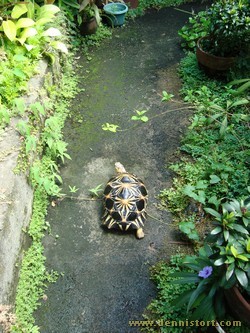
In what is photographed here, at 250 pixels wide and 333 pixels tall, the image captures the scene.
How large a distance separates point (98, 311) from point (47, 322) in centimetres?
41

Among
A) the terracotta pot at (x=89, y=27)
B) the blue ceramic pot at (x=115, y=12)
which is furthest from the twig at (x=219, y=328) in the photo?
the blue ceramic pot at (x=115, y=12)

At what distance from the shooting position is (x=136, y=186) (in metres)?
3.50

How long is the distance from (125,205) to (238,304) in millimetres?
1354

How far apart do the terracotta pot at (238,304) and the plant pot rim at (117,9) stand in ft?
17.4

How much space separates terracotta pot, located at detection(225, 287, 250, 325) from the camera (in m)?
2.29

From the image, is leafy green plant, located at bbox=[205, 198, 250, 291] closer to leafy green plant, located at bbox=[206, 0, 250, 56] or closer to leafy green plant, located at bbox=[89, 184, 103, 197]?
leafy green plant, located at bbox=[89, 184, 103, 197]

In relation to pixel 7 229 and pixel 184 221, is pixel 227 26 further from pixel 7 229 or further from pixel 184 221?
pixel 7 229

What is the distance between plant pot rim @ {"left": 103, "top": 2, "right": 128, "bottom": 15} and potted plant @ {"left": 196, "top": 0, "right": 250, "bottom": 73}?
1861 mm

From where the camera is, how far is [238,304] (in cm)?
234

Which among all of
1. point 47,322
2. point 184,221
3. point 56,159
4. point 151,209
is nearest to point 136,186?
point 151,209

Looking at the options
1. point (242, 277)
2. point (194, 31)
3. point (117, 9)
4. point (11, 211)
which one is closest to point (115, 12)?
point (117, 9)

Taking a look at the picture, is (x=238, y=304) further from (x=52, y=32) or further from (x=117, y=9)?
(x=117, y=9)

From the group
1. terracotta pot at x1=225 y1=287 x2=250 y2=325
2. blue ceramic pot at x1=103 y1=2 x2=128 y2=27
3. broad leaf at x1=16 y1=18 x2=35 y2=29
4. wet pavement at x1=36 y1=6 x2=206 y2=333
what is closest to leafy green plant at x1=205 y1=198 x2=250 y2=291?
terracotta pot at x1=225 y1=287 x2=250 y2=325

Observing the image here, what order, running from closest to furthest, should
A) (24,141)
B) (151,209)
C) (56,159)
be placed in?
(24,141)
(151,209)
(56,159)
